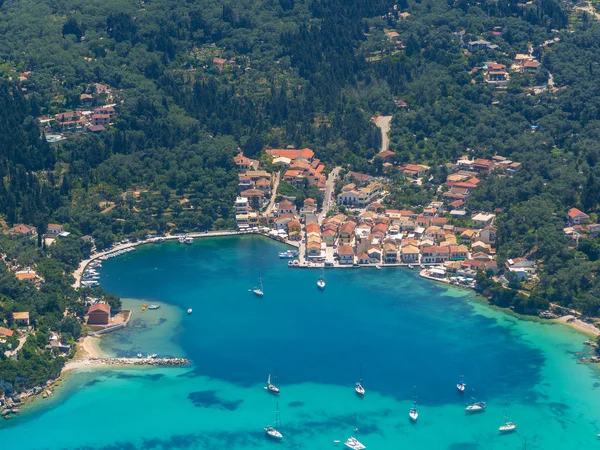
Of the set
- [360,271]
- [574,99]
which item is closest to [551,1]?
[574,99]

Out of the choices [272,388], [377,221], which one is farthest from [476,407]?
Answer: [377,221]

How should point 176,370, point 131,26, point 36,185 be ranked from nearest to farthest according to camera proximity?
point 176,370, point 36,185, point 131,26

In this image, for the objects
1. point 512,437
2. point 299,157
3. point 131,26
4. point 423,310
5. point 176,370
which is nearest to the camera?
point 512,437

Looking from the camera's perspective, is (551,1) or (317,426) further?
(551,1)

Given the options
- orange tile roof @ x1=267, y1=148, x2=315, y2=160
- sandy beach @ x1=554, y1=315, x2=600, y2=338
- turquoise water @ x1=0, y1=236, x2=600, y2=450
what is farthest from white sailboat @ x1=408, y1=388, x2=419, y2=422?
orange tile roof @ x1=267, y1=148, x2=315, y2=160

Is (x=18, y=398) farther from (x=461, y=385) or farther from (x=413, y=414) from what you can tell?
(x=461, y=385)

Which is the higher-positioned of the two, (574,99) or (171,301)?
(574,99)

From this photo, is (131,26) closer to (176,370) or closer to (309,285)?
(309,285)
